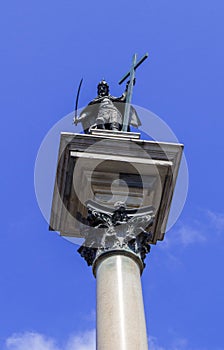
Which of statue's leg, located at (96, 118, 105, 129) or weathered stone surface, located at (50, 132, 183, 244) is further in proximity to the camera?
statue's leg, located at (96, 118, 105, 129)

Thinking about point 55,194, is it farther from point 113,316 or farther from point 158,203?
point 113,316

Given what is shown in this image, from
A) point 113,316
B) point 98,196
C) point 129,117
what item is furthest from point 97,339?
point 129,117

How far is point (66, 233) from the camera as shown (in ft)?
49.7

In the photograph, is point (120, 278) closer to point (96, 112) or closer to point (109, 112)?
point (109, 112)

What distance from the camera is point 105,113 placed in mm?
16578

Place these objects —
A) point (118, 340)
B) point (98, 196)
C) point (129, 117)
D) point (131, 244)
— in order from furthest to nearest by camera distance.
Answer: point (129, 117) < point (98, 196) < point (131, 244) < point (118, 340)

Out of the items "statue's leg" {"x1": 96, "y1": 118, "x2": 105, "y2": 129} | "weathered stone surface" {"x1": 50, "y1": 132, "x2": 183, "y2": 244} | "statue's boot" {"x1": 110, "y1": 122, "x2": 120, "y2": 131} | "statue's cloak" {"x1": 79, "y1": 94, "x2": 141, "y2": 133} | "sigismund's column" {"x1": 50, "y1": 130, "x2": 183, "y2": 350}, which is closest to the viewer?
"sigismund's column" {"x1": 50, "y1": 130, "x2": 183, "y2": 350}

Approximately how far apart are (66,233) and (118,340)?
4.25m

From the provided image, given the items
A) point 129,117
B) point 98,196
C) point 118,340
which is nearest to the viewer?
point 118,340

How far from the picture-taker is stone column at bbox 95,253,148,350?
37.1 ft

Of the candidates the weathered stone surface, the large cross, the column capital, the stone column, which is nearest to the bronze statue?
the large cross

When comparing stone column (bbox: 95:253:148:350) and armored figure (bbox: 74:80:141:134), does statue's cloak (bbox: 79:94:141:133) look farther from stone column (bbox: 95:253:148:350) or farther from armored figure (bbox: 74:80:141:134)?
stone column (bbox: 95:253:148:350)

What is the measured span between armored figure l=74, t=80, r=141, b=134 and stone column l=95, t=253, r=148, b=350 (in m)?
3.98

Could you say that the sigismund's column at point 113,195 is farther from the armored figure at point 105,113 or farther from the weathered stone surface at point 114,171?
the armored figure at point 105,113
